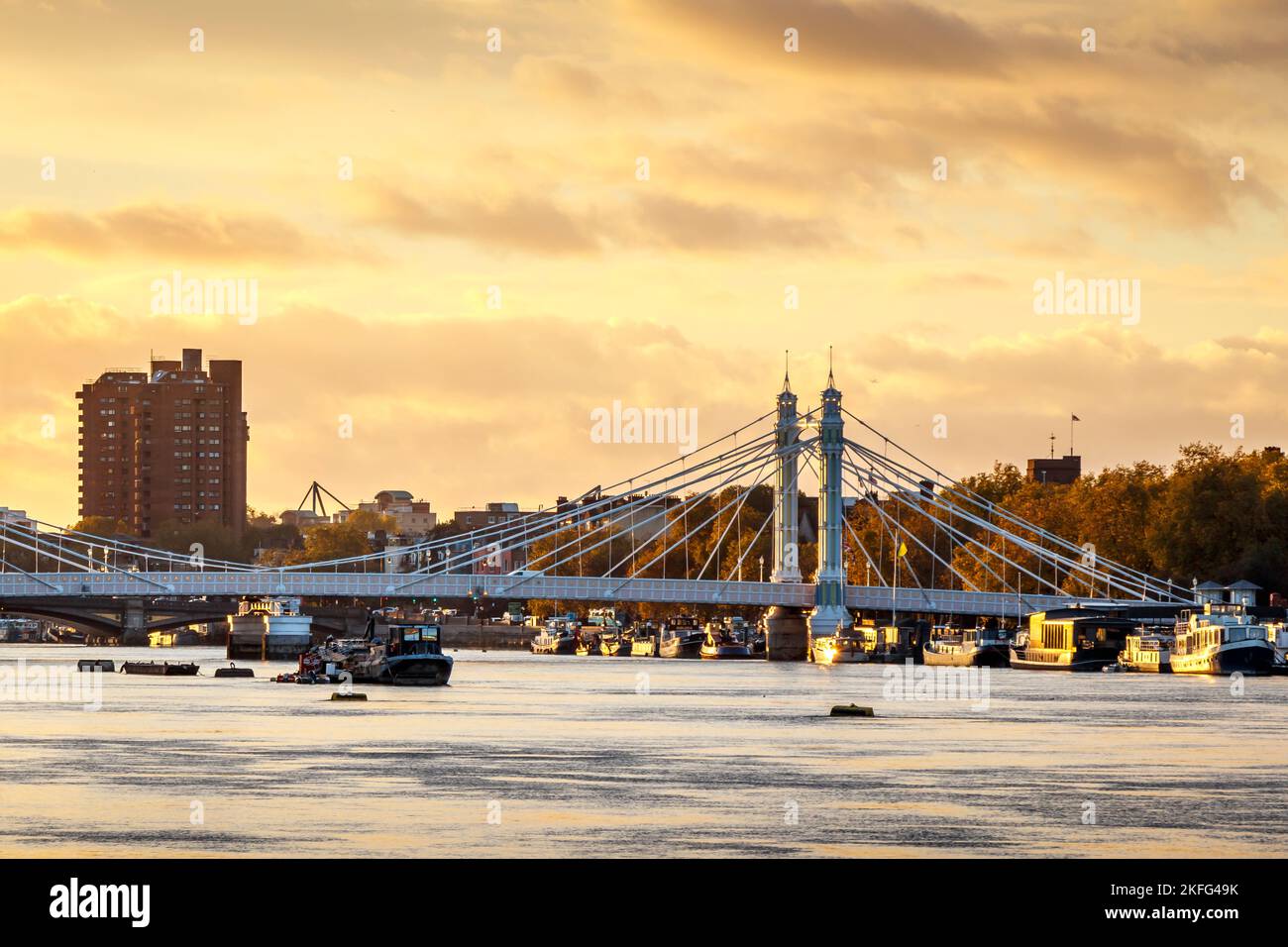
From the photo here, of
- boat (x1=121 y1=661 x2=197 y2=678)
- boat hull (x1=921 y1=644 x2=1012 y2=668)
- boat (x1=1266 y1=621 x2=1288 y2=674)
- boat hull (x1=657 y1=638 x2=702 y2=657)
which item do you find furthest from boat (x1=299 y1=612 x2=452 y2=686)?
boat hull (x1=657 y1=638 x2=702 y2=657)

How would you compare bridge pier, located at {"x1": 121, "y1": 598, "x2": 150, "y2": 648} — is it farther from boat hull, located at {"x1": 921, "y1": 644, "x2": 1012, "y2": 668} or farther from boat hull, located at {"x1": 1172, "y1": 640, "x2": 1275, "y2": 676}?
boat hull, located at {"x1": 1172, "y1": 640, "x2": 1275, "y2": 676}

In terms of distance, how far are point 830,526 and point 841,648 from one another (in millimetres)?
10681

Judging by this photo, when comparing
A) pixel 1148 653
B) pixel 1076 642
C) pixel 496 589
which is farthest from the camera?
pixel 496 589

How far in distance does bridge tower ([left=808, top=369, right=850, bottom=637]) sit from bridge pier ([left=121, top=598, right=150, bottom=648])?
58.5m

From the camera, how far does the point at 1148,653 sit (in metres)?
128

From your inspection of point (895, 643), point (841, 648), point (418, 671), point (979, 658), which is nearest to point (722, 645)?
point (895, 643)

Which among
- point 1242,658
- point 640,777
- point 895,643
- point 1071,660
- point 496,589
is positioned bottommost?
point 640,777

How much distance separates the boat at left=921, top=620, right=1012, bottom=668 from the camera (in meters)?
138

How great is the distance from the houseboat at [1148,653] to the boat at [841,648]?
55.7 feet

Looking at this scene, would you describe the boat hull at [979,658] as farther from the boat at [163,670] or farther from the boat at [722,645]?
the boat at [163,670]

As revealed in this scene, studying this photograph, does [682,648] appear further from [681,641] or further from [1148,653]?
[1148,653]

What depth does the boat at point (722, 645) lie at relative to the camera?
168 metres
